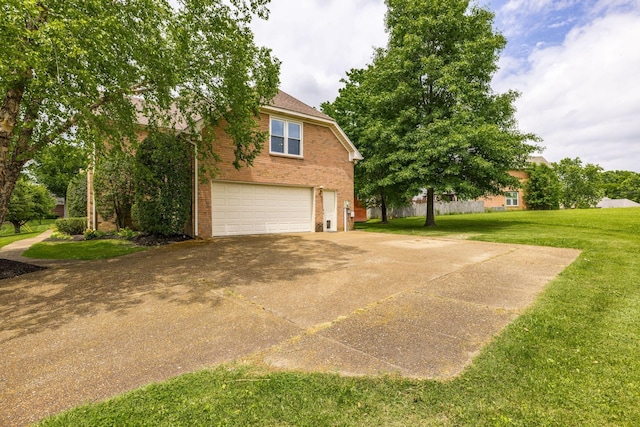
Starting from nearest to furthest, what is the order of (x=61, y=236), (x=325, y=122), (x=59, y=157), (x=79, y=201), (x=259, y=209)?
(x=59, y=157) → (x=61, y=236) → (x=259, y=209) → (x=79, y=201) → (x=325, y=122)

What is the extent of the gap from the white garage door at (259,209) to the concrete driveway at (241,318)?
15.4ft

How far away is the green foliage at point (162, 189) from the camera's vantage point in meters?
10.1

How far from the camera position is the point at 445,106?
15508 millimetres

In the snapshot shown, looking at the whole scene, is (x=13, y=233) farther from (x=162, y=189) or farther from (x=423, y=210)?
(x=423, y=210)

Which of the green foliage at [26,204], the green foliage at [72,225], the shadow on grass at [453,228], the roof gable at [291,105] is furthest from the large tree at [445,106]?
the green foliage at [26,204]

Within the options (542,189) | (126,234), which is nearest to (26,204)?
(126,234)

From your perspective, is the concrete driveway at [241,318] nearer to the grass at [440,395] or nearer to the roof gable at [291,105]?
the grass at [440,395]

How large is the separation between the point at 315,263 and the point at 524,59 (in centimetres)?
1388

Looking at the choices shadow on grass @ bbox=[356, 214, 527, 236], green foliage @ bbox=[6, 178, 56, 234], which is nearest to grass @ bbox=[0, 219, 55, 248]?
green foliage @ bbox=[6, 178, 56, 234]

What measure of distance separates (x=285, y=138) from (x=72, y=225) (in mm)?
10014

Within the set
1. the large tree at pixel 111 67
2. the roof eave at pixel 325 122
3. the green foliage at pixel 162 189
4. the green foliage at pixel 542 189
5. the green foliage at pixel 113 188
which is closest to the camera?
the large tree at pixel 111 67

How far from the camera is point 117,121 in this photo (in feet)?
22.6

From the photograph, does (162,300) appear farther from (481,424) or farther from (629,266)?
(629,266)

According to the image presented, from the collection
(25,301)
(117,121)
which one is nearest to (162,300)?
(25,301)
